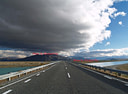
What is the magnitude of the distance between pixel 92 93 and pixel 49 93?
7.30ft

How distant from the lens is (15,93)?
5746mm

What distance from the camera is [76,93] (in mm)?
5539

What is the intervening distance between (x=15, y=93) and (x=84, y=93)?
3629mm

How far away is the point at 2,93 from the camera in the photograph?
5.86m

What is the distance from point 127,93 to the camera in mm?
5602

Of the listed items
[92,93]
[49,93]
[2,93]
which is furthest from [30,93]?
[92,93]

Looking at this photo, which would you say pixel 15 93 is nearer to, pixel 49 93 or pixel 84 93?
pixel 49 93

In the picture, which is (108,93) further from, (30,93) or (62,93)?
(30,93)

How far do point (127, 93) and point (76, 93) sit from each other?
2.64m

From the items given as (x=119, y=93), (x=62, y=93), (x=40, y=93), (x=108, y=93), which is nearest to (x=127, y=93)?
(x=119, y=93)

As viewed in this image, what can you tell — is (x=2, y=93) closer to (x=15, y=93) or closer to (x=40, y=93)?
(x=15, y=93)

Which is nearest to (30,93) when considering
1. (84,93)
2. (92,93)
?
(84,93)

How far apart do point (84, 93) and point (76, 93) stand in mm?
427

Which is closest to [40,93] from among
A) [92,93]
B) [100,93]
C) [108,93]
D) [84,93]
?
[84,93]
